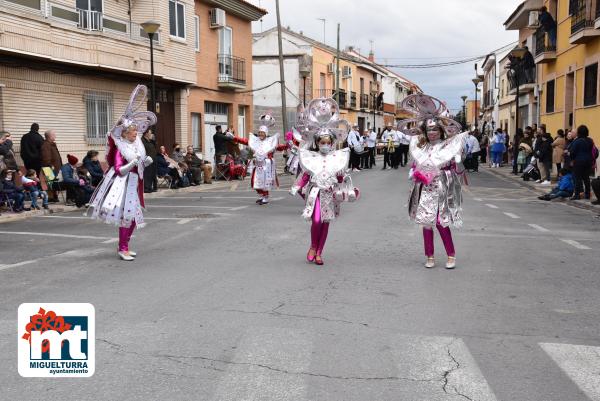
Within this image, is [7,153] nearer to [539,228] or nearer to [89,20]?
[89,20]

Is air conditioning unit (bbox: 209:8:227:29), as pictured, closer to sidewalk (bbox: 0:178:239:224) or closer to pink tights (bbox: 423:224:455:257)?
sidewalk (bbox: 0:178:239:224)

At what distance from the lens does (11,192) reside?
13273mm

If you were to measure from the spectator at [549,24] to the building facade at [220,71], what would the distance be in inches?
474

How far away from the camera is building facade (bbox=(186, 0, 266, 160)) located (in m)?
26.8

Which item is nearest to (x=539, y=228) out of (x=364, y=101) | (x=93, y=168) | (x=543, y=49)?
(x=93, y=168)

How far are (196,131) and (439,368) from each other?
2370cm

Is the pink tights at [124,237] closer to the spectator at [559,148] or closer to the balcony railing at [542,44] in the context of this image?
the spectator at [559,148]

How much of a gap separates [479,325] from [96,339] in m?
2.96

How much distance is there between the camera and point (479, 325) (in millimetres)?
5477

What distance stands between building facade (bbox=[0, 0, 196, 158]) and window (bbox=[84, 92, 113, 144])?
→ 30 mm

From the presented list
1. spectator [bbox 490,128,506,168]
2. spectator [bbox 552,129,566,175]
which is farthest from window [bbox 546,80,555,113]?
spectator [bbox 552,129,566,175]

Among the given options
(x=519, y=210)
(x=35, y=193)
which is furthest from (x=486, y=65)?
(x=35, y=193)

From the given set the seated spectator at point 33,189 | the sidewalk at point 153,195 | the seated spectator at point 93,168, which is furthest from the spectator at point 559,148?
the seated spectator at point 33,189

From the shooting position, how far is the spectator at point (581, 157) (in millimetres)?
15609
